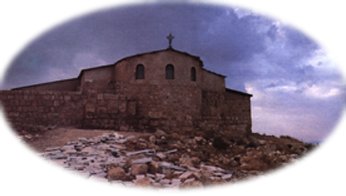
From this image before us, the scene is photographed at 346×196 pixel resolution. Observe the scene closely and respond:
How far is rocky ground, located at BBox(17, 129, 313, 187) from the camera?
6.17 ft

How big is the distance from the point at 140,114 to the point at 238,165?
2.59m

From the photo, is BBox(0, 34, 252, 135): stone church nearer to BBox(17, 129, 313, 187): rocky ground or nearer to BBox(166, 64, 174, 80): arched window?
BBox(166, 64, 174, 80): arched window

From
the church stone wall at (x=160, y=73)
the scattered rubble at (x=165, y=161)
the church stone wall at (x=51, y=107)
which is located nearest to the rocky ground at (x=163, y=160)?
the scattered rubble at (x=165, y=161)

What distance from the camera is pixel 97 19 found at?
1954 mm

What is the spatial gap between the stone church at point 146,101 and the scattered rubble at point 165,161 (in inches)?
52.6

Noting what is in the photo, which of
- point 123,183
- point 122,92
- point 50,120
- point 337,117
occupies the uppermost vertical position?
point 122,92

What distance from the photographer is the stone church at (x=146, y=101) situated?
4133 mm

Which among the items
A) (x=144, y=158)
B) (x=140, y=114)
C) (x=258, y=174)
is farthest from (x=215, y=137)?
(x=258, y=174)

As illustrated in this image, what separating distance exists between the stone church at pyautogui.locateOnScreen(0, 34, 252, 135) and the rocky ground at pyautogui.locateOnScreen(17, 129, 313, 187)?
1263mm

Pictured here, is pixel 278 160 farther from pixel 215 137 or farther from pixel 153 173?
pixel 215 137

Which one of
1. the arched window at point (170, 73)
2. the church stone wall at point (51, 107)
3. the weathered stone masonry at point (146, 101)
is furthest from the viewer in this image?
the arched window at point (170, 73)

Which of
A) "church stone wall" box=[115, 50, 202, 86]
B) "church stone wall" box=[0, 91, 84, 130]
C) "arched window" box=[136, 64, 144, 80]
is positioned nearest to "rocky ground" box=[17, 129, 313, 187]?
"church stone wall" box=[0, 91, 84, 130]

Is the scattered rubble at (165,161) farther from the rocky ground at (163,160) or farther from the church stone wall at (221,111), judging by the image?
the church stone wall at (221,111)

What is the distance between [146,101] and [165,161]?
258 cm
